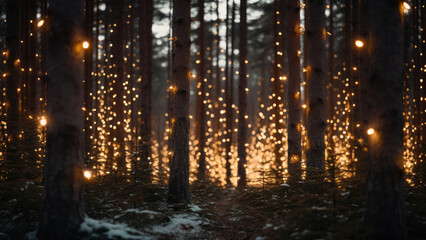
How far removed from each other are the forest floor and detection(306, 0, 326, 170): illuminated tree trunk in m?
1.09

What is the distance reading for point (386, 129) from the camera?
3854mm

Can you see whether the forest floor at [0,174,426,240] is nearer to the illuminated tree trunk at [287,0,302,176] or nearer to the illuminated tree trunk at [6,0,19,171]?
the illuminated tree trunk at [287,0,302,176]

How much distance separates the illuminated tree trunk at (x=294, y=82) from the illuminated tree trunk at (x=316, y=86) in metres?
1.59

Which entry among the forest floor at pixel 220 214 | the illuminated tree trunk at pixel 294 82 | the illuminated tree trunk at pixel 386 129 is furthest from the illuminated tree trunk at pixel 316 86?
the illuminated tree trunk at pixel 386 129

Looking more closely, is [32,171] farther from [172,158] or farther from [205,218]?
[205,218]

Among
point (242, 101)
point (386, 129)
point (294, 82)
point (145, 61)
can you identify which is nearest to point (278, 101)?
point (242, 101)

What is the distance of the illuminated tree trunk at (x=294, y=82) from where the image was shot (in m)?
9.12

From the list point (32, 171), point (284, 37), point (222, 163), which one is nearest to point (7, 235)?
point (32, 171)

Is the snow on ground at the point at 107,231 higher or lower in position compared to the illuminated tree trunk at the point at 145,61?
lower

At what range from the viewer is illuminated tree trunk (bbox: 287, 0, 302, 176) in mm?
9117

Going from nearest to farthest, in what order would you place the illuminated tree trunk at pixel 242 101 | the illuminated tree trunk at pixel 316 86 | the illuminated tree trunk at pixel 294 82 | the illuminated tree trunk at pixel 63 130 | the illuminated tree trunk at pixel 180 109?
the illuminated tree trunk at pixel 63 130 < the illuminated tree trunk at pixel 180 109 < the illuminated tree trunk at pixel 316 86 < the illuminated tree trunk at pixel 294 82 < the illuminated tree trunk at pixel 242 101

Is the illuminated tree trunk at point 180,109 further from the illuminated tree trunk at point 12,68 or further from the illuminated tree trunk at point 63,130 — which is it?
the illuminated tree trunk at point 12,68

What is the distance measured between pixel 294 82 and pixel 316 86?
87.0 inches

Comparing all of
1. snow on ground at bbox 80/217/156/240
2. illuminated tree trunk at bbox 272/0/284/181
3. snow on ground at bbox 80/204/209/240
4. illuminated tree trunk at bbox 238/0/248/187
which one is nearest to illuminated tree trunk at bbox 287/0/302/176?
illuminated tree trunk at bbox 272/0/284/181
